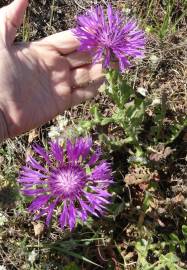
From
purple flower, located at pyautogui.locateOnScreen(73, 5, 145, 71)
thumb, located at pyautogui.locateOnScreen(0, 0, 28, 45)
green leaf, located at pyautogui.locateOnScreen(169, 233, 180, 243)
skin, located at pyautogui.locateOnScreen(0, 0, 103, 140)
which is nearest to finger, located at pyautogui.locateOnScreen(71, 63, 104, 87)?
skin, located at pyautogui.locateOnScreen(0, 0, 103, 140)

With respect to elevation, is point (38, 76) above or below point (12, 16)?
below

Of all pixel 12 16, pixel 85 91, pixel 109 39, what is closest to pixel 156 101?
pixel 85 91

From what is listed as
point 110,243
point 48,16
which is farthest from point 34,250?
point 48,16

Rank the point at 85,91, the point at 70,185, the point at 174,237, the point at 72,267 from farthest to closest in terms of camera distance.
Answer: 1. the point at 85,91
2. the point at 72,267
3. the point at 174,237
4. the point at 70,185

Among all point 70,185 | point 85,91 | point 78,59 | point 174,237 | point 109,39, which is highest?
point 109,39

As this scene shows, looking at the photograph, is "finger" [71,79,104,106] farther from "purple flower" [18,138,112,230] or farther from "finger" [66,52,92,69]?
"purple flower" [18,138,112,230]

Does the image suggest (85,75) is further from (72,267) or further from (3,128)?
(72,267)

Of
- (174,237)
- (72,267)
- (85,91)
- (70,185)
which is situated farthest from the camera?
(85,91)

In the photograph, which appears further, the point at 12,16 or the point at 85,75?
the point at 85,75

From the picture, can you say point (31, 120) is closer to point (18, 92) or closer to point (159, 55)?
point (18, 92)
